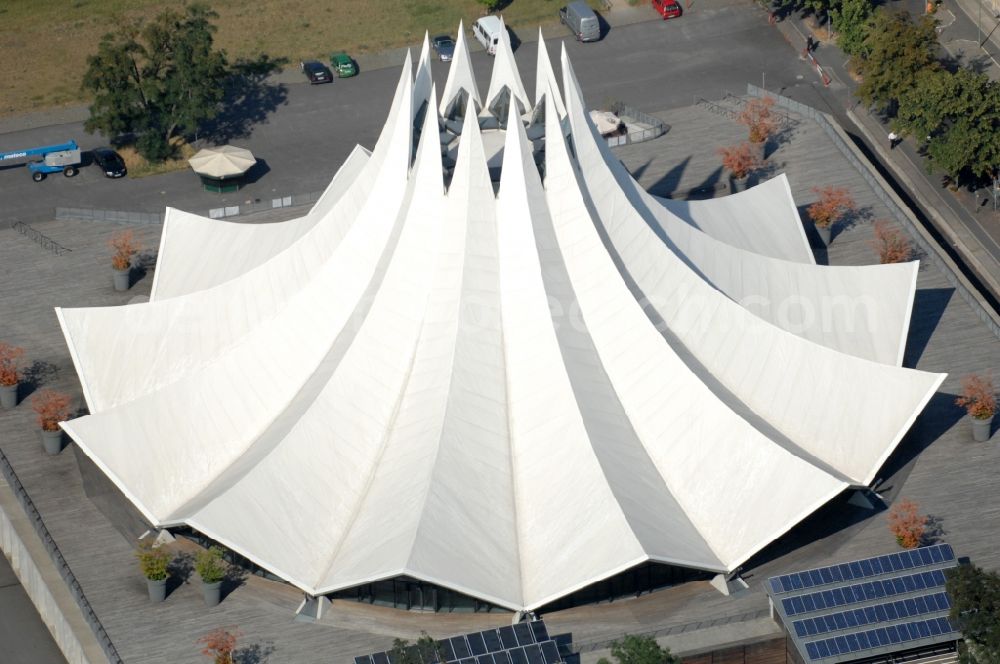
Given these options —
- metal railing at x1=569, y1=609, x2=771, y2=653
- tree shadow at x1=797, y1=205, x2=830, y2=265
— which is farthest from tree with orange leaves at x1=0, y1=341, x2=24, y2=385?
tree shadow at x1=797, y1=205, x2=830, y2=265

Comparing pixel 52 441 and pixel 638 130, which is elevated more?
pixel 638 130

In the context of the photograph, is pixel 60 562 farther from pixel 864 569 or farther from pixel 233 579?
pixel 864 569

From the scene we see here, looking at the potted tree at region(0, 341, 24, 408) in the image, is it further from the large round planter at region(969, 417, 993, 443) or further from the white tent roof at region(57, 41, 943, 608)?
the large round planter at region(969, 417, 993, 443)

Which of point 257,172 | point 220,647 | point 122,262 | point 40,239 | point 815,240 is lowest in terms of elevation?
point 257,172

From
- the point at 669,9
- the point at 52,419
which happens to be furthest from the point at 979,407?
the point at 669,9

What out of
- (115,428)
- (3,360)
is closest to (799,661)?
(115,428)

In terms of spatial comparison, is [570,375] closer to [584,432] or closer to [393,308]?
[584,432]
